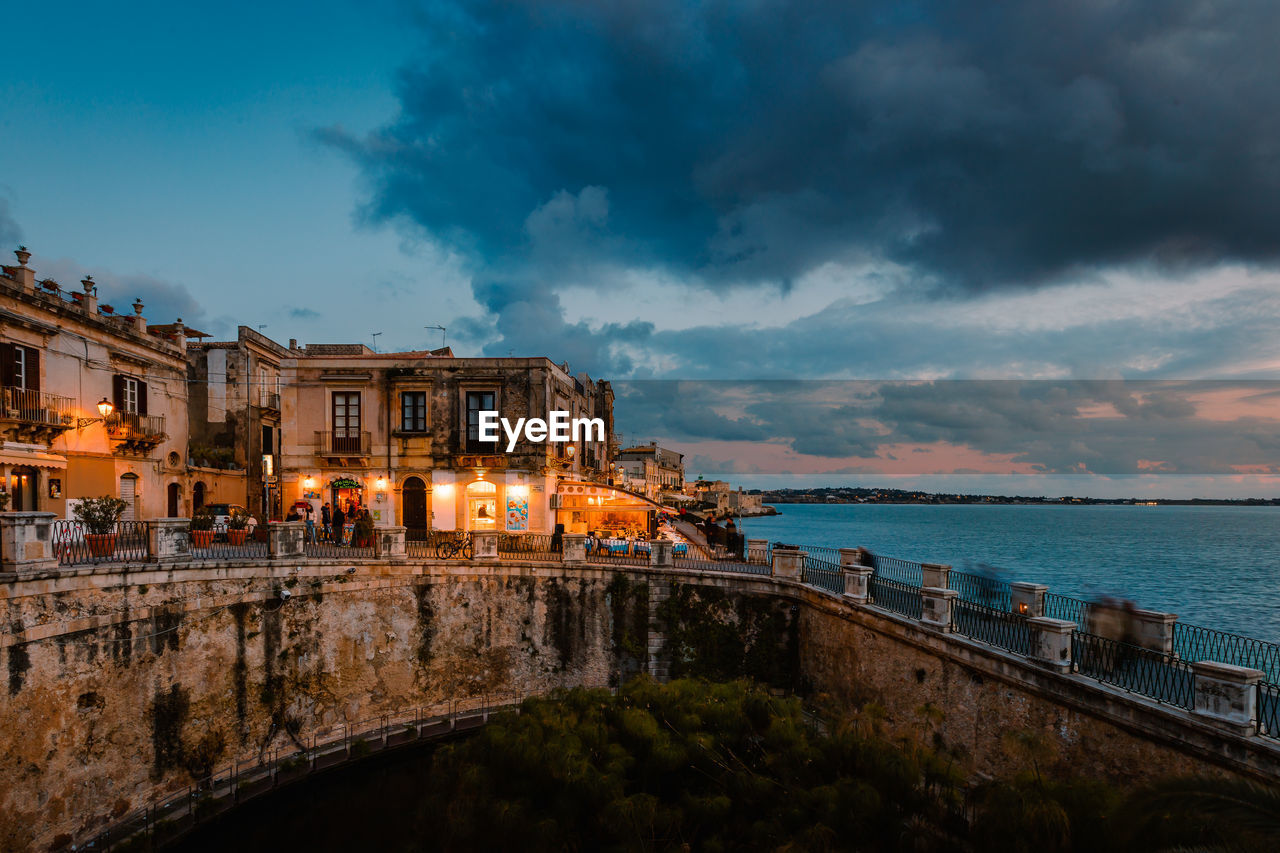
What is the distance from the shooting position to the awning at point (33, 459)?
15797 mm

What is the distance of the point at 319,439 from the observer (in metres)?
22.8

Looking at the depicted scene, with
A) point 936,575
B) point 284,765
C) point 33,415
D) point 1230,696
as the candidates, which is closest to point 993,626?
point 936,575

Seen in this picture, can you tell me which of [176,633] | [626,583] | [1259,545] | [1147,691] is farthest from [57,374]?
[1259,545]

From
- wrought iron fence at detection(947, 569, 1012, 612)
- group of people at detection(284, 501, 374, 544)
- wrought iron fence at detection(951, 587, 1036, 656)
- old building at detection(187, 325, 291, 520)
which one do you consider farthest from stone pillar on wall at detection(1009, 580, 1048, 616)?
old building at detection(187, 325, 291, 520)

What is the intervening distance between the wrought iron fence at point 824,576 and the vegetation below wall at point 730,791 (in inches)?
222

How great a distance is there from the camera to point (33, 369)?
1711 centimetres

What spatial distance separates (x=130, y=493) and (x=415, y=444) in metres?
9.08

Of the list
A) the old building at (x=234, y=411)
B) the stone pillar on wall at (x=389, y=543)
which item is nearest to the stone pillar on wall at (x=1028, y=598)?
the stone pillar on wall at (x=389, y=543)

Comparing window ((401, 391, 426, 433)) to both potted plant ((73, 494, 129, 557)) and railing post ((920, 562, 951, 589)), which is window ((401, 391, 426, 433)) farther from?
railing post ((920, 562, 951, 589))

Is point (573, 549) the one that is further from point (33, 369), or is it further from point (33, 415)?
point (33, 369)

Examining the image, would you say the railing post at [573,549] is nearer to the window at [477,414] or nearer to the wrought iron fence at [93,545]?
the window at [477,414]

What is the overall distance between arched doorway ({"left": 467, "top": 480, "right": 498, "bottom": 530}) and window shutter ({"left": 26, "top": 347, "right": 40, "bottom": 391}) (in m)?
12.5

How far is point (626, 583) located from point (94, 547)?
12274 mm

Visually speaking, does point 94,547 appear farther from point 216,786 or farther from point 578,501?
point 578,501
